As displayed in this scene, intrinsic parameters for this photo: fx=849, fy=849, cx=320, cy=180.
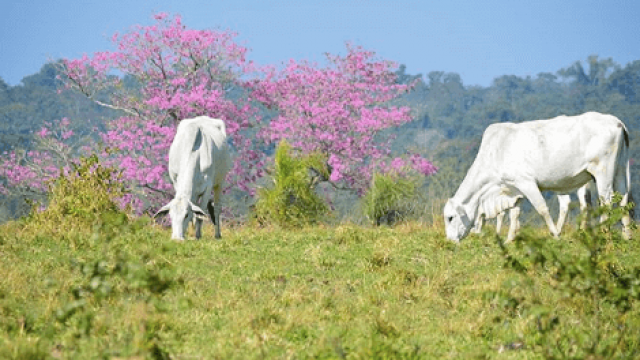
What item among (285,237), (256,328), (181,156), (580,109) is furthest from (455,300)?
(580,109)

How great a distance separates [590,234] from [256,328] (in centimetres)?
256

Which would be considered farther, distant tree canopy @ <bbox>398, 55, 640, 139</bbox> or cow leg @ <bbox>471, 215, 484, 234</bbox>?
distant tree canopy @ <bbox>398, 55, 640, 139</bbox>

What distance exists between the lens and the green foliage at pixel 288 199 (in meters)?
17.7

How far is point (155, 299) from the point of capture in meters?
5.15

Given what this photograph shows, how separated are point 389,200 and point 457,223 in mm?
6287

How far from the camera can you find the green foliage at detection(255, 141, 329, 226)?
1772cm

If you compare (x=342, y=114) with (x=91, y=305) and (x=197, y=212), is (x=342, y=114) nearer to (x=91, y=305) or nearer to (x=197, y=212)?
(x=197, y=212)

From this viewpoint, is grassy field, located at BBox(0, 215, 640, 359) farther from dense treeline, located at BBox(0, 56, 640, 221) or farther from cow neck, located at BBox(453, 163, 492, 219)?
dense treeline, located at BBox(0, 56, 640, 221)

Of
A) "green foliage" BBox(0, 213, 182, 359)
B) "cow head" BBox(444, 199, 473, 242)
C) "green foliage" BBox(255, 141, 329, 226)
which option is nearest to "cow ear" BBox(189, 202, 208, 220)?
"green foliage" BBox(0, 213, 182, 359)

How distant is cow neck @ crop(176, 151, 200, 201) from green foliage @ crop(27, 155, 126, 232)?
1.05 meters

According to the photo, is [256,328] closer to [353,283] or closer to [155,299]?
[155,299]

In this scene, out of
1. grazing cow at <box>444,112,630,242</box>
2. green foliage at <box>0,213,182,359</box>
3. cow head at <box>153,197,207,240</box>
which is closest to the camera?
green foliage at <box>0,213,182,359</box>

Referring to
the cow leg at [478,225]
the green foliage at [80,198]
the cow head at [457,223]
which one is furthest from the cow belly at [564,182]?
the green foliage at [80,198]

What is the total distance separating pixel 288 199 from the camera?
1802 cm
